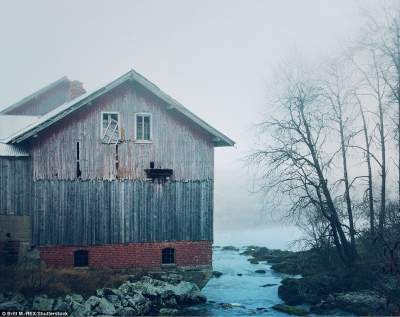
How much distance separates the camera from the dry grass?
696 inches

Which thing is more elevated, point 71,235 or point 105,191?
point 105,191

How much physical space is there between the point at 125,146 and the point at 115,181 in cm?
176

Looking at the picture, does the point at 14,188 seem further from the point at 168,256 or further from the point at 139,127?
the point at 168,256

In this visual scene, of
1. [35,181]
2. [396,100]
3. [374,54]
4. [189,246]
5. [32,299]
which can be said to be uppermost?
[374,54]

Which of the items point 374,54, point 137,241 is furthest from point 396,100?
point 137,241

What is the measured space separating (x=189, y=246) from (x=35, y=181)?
26.4 feet

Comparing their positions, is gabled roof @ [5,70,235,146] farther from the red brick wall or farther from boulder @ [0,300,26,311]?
boulder @ [0,300,26,311]

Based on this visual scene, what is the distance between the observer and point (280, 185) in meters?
23.3

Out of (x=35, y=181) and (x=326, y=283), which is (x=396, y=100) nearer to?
(x=326, y=283)

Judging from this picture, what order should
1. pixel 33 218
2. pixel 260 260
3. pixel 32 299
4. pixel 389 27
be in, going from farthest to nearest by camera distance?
pixel 260 260 → pixel 389 27 → pixel 33 218 → pixel 32 299

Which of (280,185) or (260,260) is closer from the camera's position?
(280,185)

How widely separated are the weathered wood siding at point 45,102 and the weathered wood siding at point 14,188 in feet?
57.9

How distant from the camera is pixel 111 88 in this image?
810 inches

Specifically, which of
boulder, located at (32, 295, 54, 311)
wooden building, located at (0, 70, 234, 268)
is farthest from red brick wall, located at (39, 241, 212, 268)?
boulder, located at (32, 295, 54, 311)
